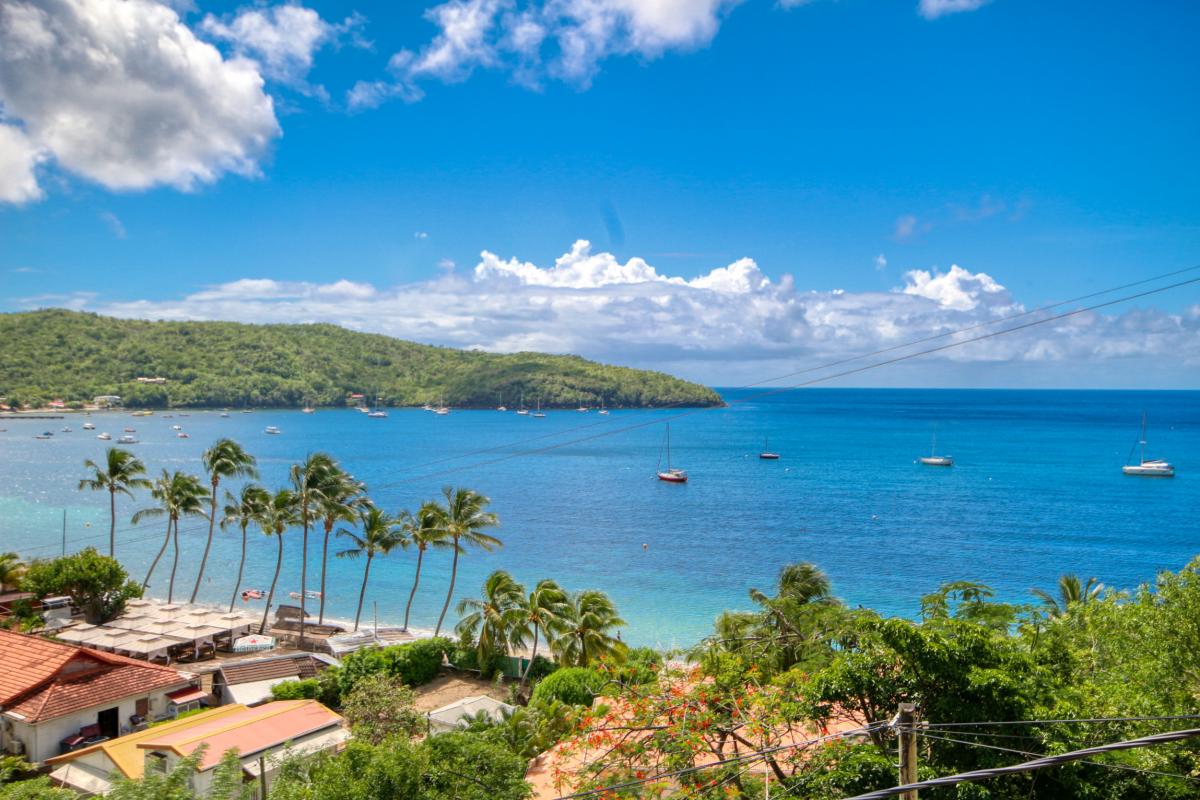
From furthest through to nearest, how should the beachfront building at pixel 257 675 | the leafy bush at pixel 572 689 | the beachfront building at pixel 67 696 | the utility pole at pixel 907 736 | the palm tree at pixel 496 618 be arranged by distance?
1. the palm tree at pixel 496 618
2. the beachfront building at pixel 257 675
3. the leafy bush at pixel 572 689
4. the beachfront building at pixel 67 696
5. the utility pole at pixel 907 736

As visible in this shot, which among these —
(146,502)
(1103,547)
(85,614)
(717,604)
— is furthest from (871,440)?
(85,614)

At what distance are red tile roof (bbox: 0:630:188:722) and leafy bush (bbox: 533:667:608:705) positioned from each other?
1067cm

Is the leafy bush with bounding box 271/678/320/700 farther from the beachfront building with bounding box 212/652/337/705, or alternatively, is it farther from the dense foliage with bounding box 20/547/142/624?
the dense foliage with bounding box 20/547/142/624

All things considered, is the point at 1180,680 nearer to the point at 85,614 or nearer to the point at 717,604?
the point at 717,604

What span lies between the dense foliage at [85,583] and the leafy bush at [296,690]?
12666 millimetres

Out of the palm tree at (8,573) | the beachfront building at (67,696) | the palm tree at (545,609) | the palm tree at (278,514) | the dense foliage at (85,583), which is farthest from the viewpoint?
the palm tree at (278,514)

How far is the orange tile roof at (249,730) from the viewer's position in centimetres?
1530

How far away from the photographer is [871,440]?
12625 cm

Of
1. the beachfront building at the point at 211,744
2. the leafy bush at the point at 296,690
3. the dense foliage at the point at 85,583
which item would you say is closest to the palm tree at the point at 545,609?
the leafy bush at the point at 296,690

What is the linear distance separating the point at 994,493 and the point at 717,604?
45.8 metres

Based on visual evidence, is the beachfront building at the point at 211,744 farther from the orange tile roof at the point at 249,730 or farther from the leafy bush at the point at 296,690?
the leafy bush at the point at 296,690

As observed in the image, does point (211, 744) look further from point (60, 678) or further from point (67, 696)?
point (60, 678)

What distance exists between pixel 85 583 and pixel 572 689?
21.9 meters

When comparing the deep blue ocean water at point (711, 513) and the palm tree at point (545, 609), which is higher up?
the palm tree at point (545, 609)
